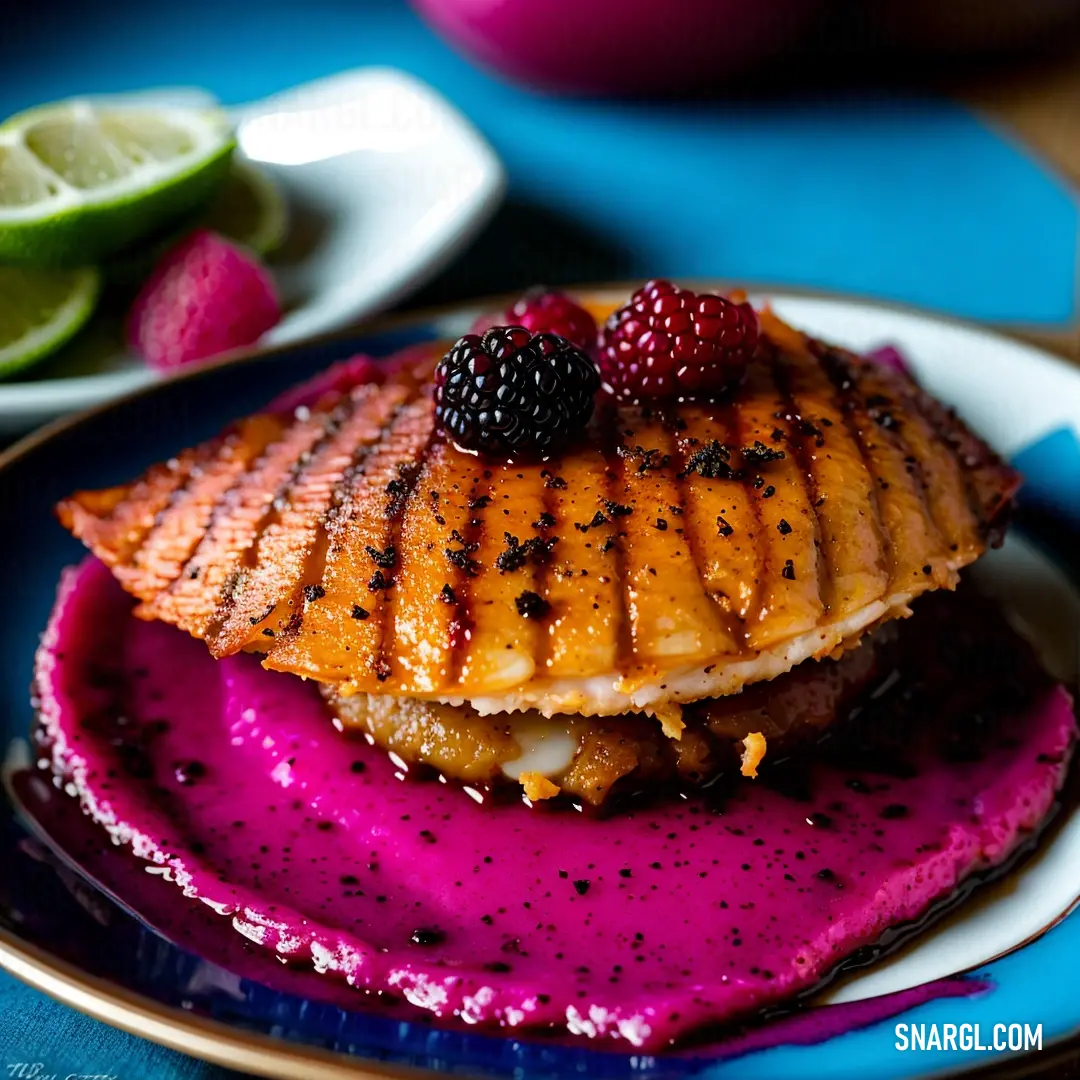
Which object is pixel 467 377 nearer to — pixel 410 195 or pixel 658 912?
pixel 658 912

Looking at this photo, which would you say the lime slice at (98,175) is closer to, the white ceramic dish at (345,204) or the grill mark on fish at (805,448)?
the white ceramic dish at (345,204)

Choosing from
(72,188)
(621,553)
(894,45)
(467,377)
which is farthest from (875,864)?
(894,45)

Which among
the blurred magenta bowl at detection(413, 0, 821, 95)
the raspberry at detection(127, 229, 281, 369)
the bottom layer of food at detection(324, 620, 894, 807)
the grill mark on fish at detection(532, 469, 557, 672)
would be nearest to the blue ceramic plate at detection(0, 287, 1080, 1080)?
the bottom layer of food at detection(324, 620, 894, 807)

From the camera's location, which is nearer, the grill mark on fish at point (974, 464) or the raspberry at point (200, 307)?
the grill mark on fish at point (974, 464)

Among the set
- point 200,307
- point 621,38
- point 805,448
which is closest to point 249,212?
point 200,307

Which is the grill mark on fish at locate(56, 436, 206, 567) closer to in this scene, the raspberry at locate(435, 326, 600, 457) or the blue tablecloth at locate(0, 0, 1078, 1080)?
the raspberry at locate(435, 326, 600, 457)

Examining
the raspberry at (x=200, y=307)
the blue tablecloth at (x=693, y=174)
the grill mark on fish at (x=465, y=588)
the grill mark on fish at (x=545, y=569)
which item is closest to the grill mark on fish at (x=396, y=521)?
the grill mark on fish at (x=465, y=588)
